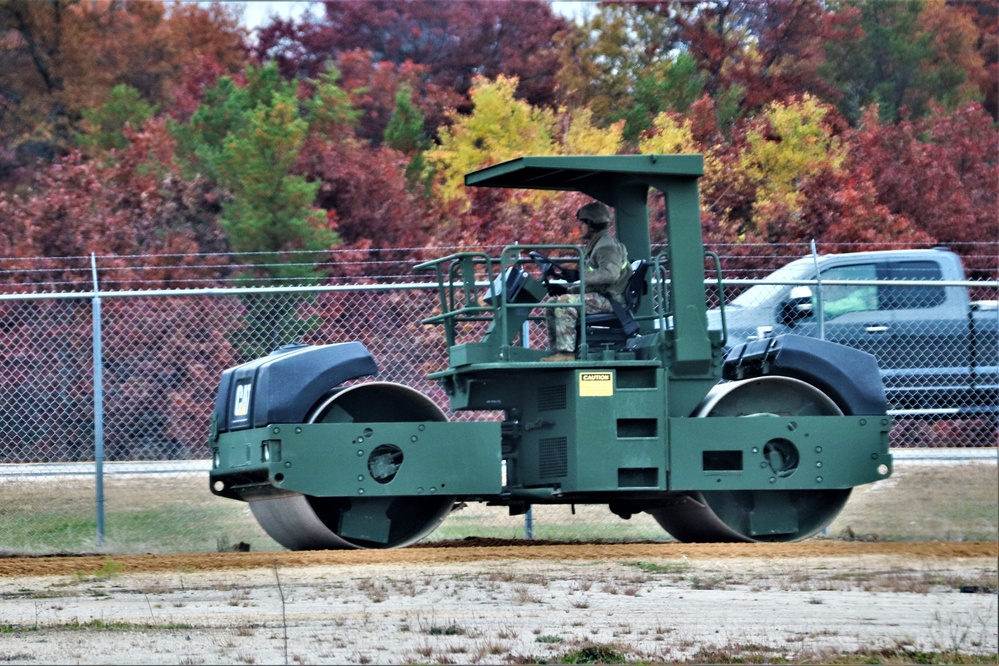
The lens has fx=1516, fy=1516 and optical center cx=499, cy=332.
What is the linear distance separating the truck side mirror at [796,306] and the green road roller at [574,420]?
392cm

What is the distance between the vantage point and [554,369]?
→ 1019cm

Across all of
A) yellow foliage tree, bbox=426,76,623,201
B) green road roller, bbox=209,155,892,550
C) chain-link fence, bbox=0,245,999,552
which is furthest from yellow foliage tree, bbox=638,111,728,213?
green road roller, bbox=209,155,892,550

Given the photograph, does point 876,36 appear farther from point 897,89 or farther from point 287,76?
point 287,76

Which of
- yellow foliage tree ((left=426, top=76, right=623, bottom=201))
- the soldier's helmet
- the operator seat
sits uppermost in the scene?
yellow foliage tree ((left=426, top=76, right=623, bottom=201))

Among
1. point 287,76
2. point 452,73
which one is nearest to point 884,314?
point 452,73

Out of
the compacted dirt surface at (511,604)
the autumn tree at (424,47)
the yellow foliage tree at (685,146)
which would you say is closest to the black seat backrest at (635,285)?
the compacted dirt surface at (511,604)

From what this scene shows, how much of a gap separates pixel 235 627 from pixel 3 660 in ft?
4.20

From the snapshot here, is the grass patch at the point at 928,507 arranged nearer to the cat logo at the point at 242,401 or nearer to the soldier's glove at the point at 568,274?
the soldier's glove at the point at 568,274

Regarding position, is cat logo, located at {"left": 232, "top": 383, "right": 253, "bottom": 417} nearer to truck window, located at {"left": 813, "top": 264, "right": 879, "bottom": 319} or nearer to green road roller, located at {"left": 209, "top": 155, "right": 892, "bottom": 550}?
green road roller, located at {"left": 209, "top": 155, "right": 892, "bottom": 550}

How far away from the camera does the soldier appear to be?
10344 mm

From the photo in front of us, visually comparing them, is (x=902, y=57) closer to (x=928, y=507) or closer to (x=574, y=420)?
(x=928, y=507)

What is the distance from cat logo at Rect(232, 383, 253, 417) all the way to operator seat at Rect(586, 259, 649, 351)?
2370 millimetres

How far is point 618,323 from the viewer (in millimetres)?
10664

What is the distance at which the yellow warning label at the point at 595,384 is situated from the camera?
1009cm
